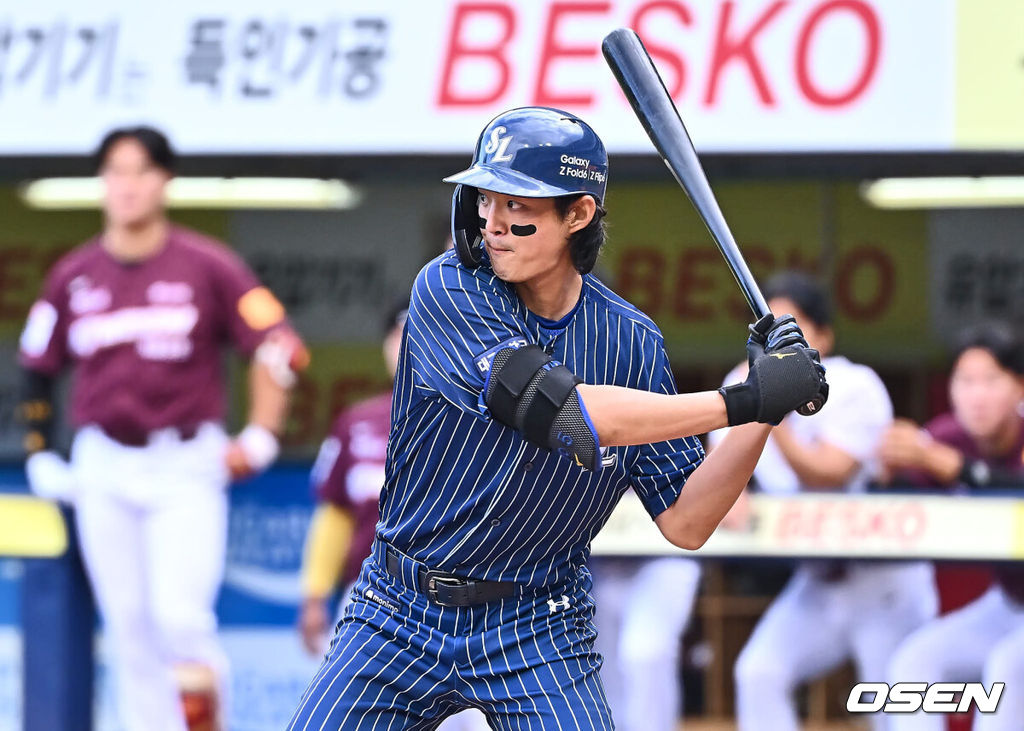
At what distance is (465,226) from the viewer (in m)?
2.80

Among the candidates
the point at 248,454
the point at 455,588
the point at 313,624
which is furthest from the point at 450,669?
the point at 313,624

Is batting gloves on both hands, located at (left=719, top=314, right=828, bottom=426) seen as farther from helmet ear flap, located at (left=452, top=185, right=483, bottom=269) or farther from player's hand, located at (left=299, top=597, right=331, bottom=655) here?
player's hand, located at (left=299, top=597, right=331, bottom=655)

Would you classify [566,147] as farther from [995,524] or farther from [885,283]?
[885,283]

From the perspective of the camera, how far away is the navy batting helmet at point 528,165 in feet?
8.82

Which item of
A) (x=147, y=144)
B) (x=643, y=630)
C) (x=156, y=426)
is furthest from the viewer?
(x=147, y=144)

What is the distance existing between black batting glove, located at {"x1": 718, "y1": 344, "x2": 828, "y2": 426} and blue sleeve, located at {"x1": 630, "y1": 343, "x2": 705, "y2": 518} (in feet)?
1.04

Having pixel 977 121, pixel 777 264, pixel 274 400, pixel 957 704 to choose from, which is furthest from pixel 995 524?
→ pixel 777 264

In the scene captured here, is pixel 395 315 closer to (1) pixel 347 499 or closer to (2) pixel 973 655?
(1) pixel 347 499

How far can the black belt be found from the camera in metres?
2.78

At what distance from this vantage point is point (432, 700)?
2.80 meters

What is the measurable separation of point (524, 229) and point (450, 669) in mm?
740

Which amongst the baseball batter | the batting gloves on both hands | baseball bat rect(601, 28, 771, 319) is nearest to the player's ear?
the baseball batter

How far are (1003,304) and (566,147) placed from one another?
21.9 ft

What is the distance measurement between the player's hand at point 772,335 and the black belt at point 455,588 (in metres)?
0.57
